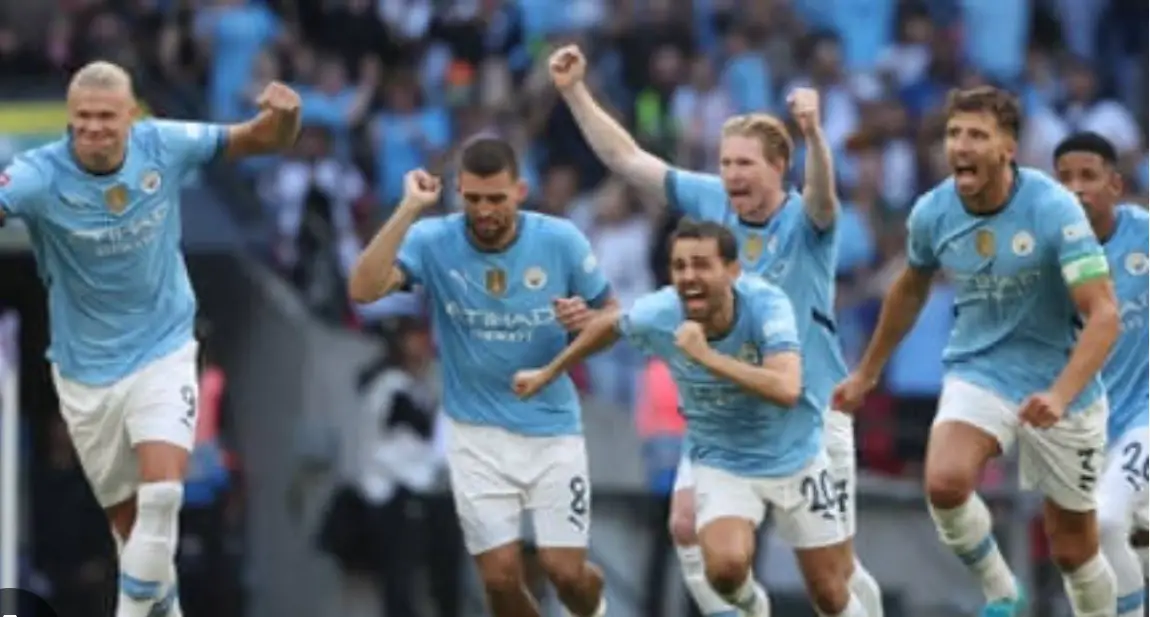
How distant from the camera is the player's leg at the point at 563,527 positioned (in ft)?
64.4

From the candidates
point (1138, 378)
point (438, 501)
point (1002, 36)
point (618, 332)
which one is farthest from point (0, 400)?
point (1002, 36)

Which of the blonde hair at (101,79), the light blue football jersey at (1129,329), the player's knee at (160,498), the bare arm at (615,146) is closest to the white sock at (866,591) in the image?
the light blue football jersey at (1129,329)

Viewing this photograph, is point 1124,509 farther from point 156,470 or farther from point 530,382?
point 156,470

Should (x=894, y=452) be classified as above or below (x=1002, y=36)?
below

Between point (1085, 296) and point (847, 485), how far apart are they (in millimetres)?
1897

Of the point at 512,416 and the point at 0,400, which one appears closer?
the point at 512,416

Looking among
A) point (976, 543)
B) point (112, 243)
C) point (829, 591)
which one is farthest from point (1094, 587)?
point (112, 243)

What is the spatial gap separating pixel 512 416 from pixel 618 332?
0.88 metres

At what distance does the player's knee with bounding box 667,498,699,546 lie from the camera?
2002cm

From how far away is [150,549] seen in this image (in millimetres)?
19047

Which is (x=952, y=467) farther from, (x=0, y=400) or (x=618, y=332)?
(x=0, y=400)

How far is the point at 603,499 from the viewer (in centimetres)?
2719

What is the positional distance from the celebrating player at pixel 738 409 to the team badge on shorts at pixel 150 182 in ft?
6.62

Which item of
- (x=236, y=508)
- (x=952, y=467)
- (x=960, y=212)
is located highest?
(x=960, y=212)
